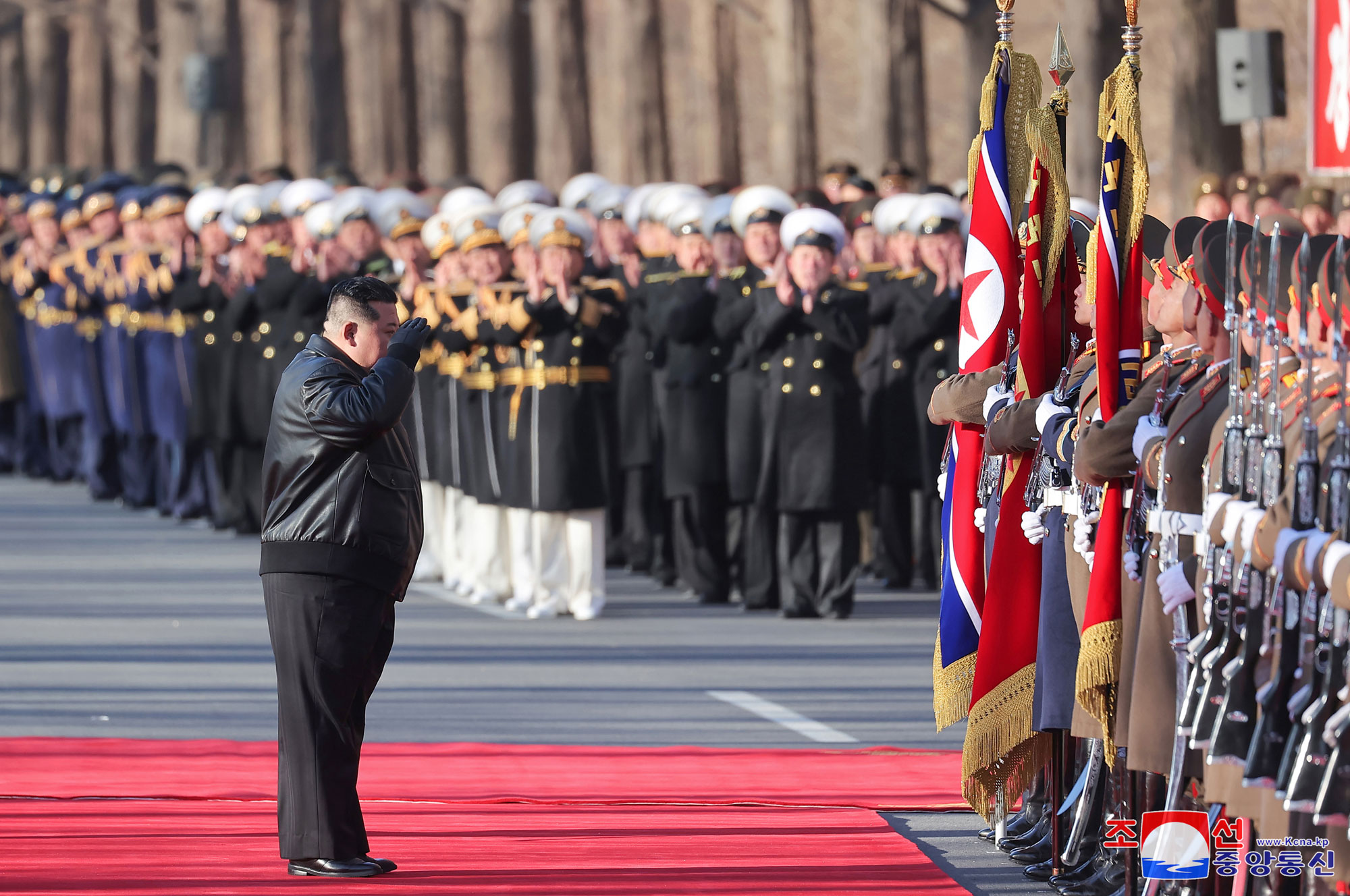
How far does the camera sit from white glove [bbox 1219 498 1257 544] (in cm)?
638

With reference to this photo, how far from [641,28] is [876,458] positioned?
18.4 m

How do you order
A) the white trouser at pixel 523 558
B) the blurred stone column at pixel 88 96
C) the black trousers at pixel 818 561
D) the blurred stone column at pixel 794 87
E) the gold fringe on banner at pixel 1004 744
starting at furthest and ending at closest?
1. the blurred stone column at pixel 88 96
2. the blurred stone column at pixel 794 87
3. the white trouser at pixel 523 558
4. the black trousers at pixel 818 561
5. the gold fringe on banner at pixel 1004 744

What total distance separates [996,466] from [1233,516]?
196 cm

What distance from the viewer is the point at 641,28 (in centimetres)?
3325

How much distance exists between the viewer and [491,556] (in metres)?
15.4

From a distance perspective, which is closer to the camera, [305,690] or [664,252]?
[305,690]

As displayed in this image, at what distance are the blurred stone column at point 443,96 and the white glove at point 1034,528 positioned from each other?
25873mm

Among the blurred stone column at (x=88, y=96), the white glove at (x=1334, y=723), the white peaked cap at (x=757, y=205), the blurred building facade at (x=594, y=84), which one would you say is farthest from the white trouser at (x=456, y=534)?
the blurred stone column at (x=88, y=96)

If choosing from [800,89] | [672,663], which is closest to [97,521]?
[672,663]

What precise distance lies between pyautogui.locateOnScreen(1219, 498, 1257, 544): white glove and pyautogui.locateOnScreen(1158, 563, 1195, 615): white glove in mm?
269

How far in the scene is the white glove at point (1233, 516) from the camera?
20.9ft

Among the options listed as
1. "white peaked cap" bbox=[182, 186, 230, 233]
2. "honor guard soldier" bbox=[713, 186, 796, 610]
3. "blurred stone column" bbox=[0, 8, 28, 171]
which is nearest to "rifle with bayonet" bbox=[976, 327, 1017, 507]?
"honor guard soldier" bbox=[713, 186, 796, 610]

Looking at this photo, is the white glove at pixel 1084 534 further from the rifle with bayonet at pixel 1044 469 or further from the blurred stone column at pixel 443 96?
the blurred stone column at pixel 443 96

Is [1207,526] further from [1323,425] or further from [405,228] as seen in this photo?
[405,228]
